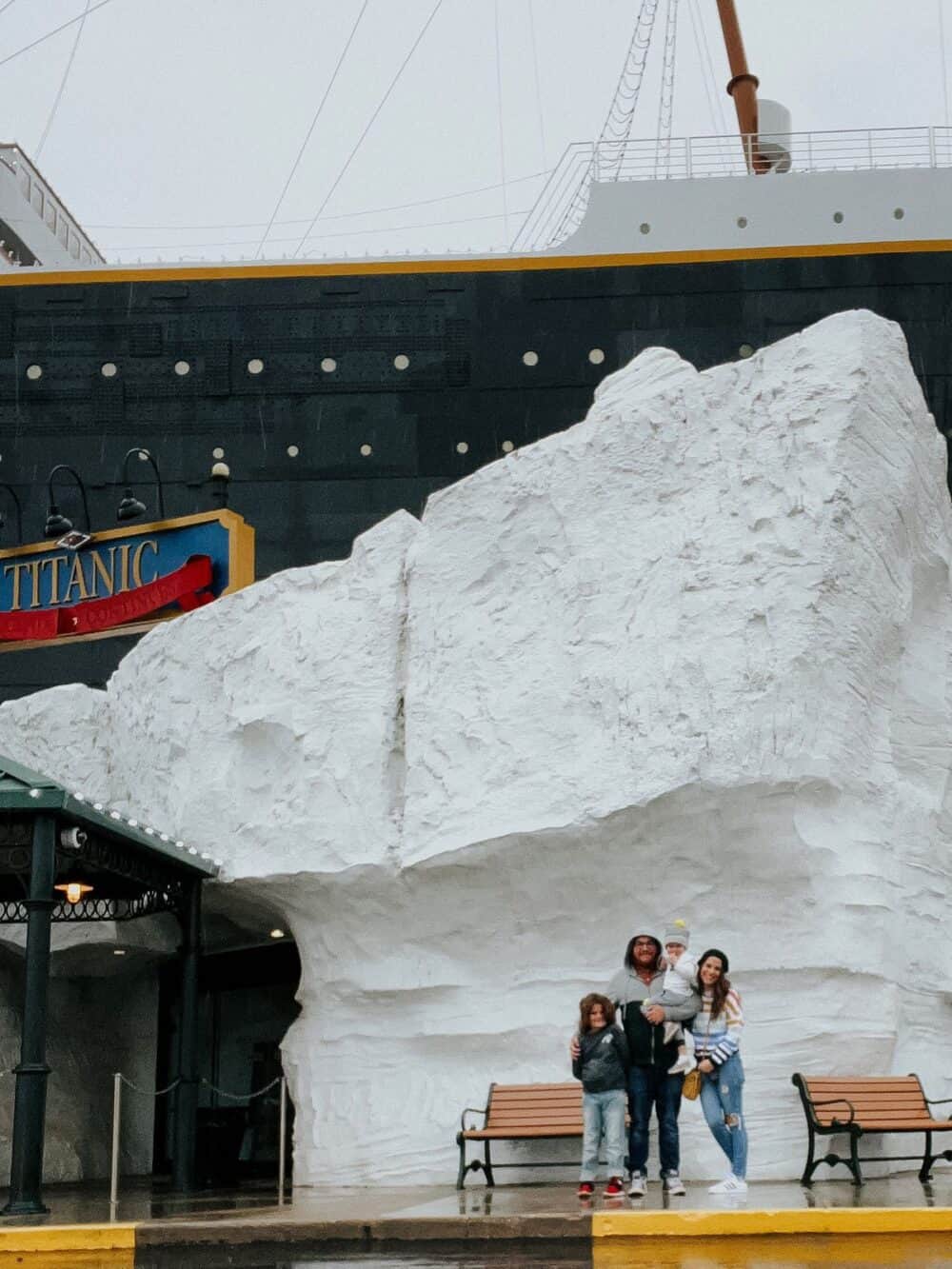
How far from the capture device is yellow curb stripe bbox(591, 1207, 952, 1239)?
9.24 metres

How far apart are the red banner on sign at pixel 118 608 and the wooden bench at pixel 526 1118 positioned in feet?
25.7

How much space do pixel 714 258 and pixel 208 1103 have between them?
13709 millimetres

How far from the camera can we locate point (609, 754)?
1319 cm

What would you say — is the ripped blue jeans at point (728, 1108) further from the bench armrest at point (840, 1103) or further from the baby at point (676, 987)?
the bench armrest at point (840, 1103)

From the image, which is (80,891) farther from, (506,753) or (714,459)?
(714,459)

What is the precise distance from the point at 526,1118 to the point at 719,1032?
94.7 inches

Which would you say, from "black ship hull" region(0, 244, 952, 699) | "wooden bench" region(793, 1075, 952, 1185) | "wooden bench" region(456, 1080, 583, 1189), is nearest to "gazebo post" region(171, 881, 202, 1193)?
"wooden bench" region(456, 1080, 583, 1189)

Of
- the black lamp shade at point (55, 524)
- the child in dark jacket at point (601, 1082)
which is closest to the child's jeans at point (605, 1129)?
the child in dark jacket at point (601, 1082)

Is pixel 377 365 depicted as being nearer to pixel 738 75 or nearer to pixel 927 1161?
pixel 738 75

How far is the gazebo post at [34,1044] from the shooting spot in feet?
37.8

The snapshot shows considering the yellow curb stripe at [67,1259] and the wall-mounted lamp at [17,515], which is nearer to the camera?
the yellow curb stripe at [67,1259]

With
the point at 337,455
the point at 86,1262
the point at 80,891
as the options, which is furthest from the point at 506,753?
the point at 337,455

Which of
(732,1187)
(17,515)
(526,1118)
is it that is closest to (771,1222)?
(732,1187)

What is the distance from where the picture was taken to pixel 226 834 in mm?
14492
